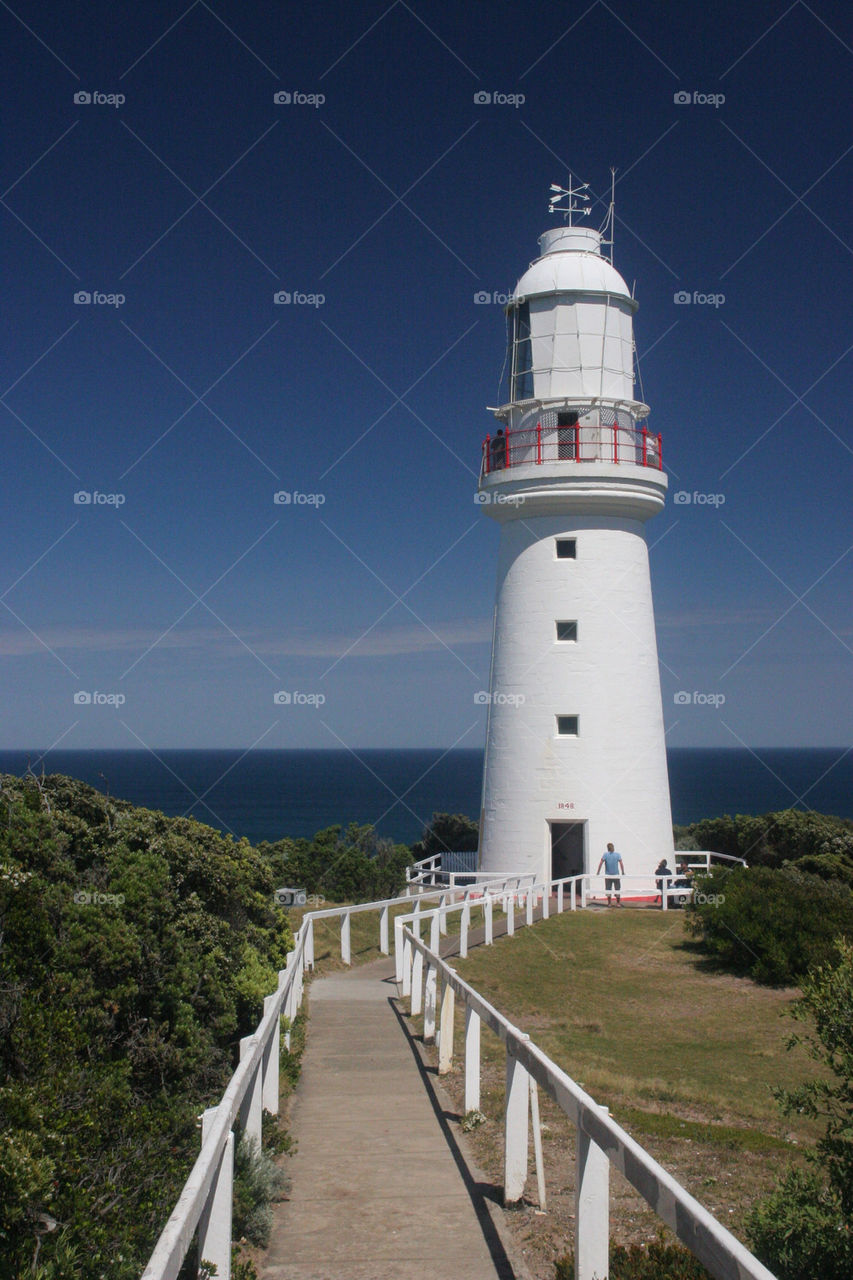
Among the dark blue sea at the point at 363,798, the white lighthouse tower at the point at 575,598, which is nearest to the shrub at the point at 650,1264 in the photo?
the white lighthouse tower at the point at 575,598

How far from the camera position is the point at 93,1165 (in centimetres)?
521

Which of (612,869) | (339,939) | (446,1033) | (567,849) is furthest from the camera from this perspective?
(567,849)

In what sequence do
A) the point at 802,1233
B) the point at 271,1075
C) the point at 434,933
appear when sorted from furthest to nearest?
the point at 434,933 → the point at 271,1075 → the point at 802,1233

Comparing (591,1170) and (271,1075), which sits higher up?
(591,1170)

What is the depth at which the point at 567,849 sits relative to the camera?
2508 cm

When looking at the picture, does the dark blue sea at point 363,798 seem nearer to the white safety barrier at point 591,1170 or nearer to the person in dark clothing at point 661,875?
the person in dark clothing at point 661,875

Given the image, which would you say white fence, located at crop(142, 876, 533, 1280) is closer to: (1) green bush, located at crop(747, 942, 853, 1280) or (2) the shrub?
(2) the shrub

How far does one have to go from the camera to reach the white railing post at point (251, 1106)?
6.02 metres

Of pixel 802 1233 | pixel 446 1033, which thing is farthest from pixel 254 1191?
pixel 446 1033

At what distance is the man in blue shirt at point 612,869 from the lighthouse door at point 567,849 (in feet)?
2.34

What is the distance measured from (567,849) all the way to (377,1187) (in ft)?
63.4

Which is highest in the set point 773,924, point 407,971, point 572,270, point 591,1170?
point 572,270

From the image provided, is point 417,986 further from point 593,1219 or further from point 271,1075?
point 593,1219

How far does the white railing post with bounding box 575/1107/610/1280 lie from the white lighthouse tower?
1832 cm
